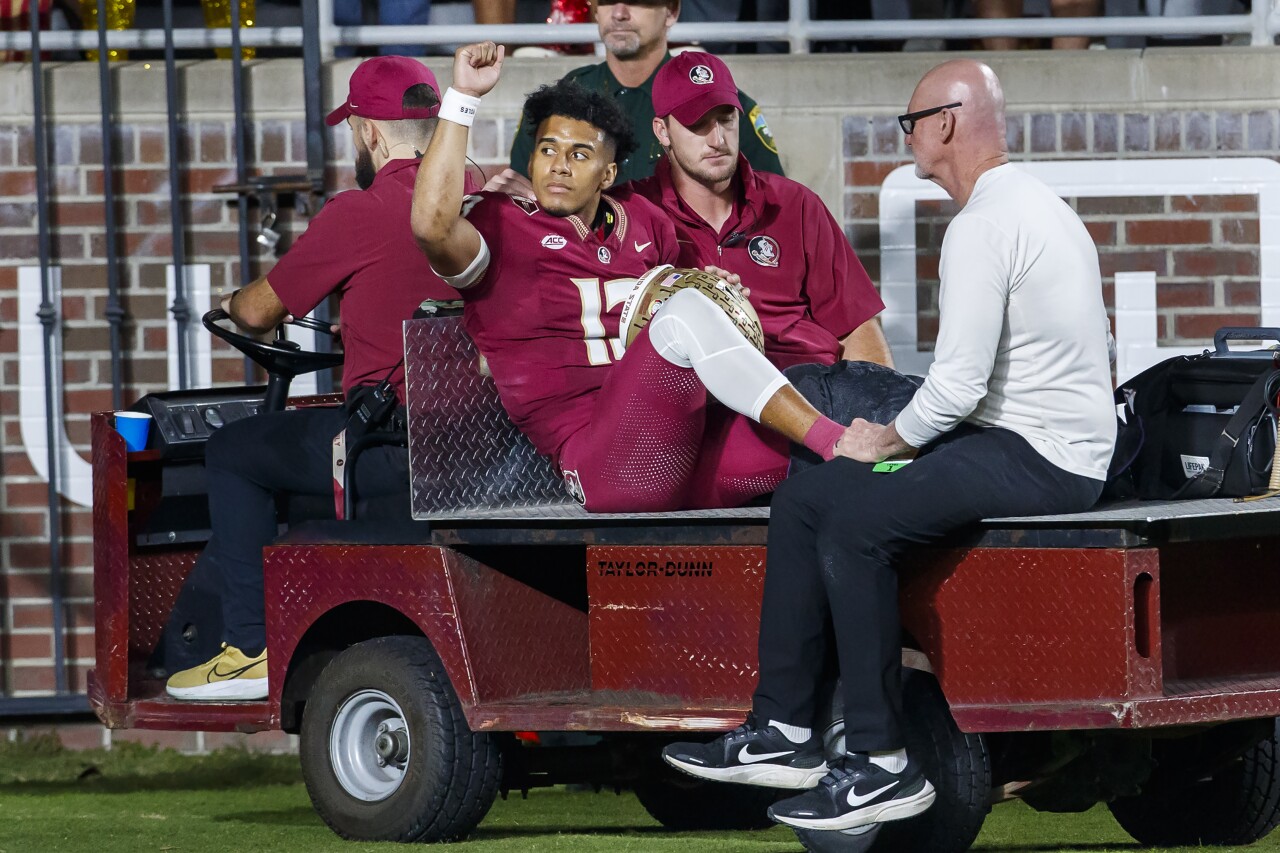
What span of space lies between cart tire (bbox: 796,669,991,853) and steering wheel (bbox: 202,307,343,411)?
2.02 metres

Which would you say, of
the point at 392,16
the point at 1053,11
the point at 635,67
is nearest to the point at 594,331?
the point at 635,67

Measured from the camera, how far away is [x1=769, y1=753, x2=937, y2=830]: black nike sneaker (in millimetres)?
3896

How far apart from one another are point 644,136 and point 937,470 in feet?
7.85

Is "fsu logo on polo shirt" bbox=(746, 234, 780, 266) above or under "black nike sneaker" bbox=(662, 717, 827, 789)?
above

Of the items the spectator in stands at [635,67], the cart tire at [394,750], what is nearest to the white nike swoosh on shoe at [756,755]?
the cart tire at [394,750]

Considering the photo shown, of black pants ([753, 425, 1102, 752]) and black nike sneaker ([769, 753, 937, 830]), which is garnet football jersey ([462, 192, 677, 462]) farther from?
black nike sneaker ([769, 753, 937, 830])

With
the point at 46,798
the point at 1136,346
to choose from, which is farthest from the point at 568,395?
the point at 1136,346

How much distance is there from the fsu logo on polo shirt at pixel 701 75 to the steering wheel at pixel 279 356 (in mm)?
1216

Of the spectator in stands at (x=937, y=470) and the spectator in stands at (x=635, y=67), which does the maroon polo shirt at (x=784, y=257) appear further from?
the spectator in stands at (x=937, y=470)

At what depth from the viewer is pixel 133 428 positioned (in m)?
5.44

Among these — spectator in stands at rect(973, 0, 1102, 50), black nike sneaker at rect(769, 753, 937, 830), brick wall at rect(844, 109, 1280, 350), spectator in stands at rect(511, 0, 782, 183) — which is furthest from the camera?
spectator in stands at rect(973, 0, 1102, 50)

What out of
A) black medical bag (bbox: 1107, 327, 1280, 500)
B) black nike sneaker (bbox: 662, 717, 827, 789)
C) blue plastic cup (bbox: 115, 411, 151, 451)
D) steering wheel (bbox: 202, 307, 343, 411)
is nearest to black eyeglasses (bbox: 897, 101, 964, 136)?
black medical bag (bbox: 1107, 327, 1280, 500)

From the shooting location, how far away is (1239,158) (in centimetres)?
680

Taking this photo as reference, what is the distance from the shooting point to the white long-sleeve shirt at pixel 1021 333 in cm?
398
